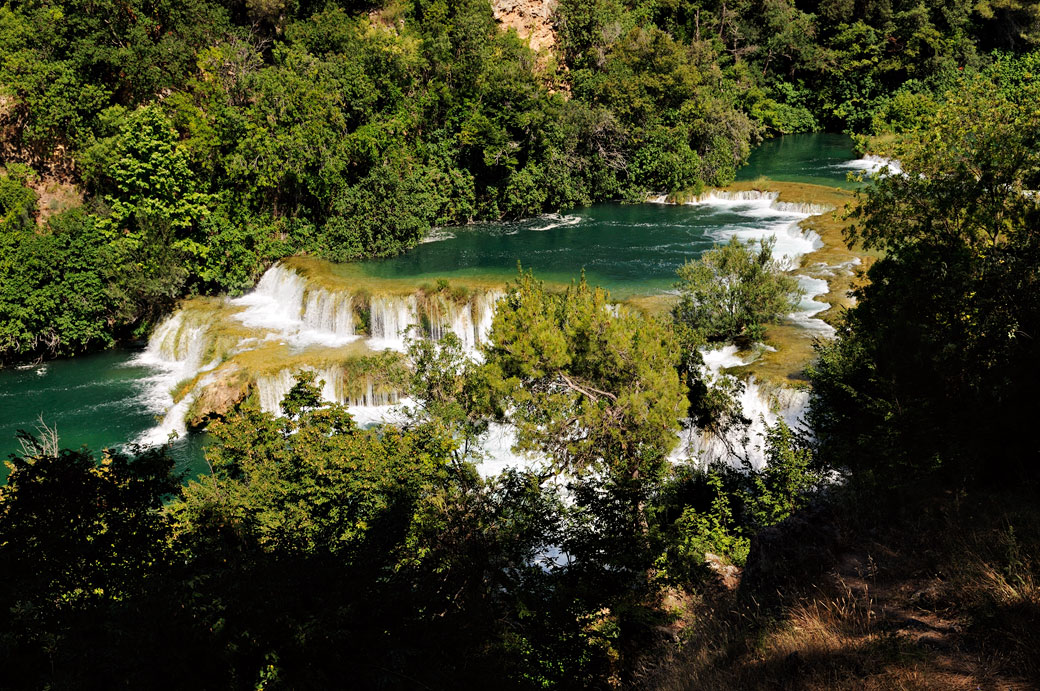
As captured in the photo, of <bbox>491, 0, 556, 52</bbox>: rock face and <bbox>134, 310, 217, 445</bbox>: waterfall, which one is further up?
<bbox>491, 0, 556, 52</bbox>: rock face

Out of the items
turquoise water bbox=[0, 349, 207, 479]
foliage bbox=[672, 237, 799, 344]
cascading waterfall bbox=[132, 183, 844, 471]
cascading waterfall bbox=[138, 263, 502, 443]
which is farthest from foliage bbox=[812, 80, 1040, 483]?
turquoise water bbox=[0, 349, 207, 479]

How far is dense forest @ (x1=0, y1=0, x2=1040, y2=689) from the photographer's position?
6.84 metres

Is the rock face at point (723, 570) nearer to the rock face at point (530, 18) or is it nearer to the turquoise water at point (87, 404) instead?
the turquoise water at point (87, 404)

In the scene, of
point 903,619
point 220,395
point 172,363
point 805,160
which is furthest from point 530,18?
point 903,619

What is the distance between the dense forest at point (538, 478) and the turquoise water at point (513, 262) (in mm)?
2550

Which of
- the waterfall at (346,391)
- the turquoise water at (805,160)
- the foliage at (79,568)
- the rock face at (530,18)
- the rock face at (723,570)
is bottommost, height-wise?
the rock face at (723,570)

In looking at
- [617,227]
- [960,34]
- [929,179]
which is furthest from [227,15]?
[960,34]

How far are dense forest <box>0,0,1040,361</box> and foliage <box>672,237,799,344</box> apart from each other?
4.41 meters

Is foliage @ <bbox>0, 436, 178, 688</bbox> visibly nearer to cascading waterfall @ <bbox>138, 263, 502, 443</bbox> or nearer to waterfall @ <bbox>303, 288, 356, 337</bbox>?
cascading waterfall @ <bbox>138, 263, 502, 443</bbox>

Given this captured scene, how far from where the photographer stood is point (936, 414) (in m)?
9.50

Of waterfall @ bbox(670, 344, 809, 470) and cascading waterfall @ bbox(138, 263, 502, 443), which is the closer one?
waterfall @ bbox(670, 344, 809, 470)

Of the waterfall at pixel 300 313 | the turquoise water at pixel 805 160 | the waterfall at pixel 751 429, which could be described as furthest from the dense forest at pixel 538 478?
the turquoise water at pixel 805 160

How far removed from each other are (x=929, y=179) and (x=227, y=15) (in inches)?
1325

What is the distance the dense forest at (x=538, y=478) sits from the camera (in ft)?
22.5
